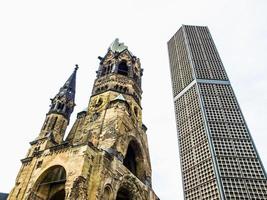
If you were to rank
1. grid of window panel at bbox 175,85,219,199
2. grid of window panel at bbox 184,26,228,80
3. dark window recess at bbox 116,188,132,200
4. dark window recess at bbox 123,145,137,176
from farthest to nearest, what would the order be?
grid of window panel at bbox 184,26,228,80, grid of window panel at bbox 175,85,219,199, dark window recess at bbox 123,145,137,176, dark window recess at bbox 116,188,132,200

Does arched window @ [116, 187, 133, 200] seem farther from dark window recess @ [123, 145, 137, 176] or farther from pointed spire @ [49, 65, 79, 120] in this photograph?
pointed spire @ [49, 65, 79, 120]

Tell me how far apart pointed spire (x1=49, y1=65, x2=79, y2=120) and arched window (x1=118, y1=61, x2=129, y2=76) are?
21.9 ft

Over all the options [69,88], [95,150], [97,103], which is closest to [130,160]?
[97,103]

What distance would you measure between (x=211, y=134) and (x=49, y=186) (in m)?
30.1

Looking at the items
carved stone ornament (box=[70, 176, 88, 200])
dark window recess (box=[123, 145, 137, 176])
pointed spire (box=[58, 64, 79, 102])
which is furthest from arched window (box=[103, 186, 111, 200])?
pointed spire (box=[58, 64, 79, 102])

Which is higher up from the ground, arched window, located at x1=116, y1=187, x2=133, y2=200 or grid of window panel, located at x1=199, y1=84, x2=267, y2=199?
grid of window panel, located at x1=199, y1=84, x2=267, y2=199

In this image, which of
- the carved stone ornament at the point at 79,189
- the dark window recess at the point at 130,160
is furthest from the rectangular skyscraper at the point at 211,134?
the carved stone ornament at the point at 79,189

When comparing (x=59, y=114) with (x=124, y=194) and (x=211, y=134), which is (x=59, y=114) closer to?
(x=124, y=194)

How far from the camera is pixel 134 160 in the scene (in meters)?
28.7

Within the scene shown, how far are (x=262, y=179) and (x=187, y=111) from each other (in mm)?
18780

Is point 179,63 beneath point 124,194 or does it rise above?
above

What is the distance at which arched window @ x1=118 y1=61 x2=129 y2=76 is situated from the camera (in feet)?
121

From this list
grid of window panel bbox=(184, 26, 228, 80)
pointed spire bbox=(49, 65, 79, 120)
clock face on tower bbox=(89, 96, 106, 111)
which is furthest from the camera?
grid of window panel bbox=(184, 26, 228, 80)

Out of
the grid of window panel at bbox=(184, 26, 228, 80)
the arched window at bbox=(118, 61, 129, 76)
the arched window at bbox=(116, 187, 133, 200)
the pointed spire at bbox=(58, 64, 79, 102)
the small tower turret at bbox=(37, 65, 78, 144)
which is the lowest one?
the arched window at bbox=(116, 187, 133, 200)
